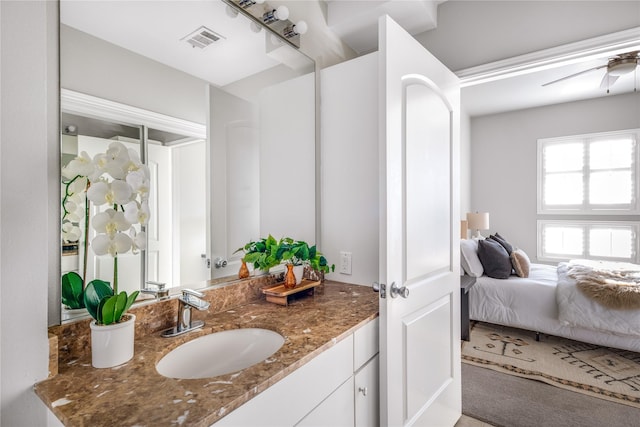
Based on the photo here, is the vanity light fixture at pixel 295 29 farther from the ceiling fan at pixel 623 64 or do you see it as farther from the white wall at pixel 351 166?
the ceiling fan at pixel 623 64

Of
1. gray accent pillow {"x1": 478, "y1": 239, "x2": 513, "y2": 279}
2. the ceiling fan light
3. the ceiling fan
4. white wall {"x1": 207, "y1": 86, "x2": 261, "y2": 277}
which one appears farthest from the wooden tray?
the ceiling fan light

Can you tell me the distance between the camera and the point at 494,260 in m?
3.20

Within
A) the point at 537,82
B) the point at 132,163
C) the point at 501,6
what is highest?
the point at 537,82

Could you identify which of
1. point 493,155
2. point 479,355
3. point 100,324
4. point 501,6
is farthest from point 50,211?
point 493,155

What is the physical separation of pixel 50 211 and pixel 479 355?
9.74ft

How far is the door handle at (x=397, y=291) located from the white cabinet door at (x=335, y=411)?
34 centimetres

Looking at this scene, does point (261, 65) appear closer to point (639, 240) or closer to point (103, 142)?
point (103, 142)

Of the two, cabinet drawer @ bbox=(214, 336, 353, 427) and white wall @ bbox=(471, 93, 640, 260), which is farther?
white wall @ bbox=(471, 93, 640, 260)

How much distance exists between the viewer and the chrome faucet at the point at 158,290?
3.54ft

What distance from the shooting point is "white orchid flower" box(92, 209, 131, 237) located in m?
0.84

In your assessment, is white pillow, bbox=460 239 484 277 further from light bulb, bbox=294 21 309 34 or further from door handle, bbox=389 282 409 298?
light bulb, bbox=294 21 309 34

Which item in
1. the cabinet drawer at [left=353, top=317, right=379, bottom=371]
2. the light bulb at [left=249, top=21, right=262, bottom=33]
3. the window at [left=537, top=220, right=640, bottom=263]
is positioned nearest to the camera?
the cabinet drawer at [left=353, top=317, right=379, bottom=371]

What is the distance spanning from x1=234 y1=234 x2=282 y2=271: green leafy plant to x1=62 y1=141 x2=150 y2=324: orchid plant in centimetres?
58

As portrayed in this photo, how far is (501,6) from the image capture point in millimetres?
1787
